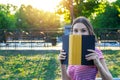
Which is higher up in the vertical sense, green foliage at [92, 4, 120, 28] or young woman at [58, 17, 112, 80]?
green foliage at [92, 4, 120, 28]

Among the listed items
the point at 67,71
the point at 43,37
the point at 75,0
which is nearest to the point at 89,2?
the point at 75,0

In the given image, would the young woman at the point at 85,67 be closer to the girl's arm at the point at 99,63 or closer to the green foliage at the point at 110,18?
the girl's arm at the point at 99,63

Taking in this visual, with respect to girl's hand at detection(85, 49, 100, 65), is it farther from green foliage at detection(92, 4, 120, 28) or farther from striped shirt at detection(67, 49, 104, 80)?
green foliage at detection(92, 4, 120, 28)

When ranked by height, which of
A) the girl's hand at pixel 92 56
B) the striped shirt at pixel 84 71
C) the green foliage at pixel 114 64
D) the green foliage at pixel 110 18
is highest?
the green foliage at pixel 110 18

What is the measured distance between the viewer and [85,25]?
2660 mm

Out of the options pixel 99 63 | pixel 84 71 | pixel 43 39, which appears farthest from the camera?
pixel 43 39

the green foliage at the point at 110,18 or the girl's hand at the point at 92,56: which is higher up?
the green foliage at the point at 110,18

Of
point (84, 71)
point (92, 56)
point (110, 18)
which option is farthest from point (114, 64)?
point (110, 18)

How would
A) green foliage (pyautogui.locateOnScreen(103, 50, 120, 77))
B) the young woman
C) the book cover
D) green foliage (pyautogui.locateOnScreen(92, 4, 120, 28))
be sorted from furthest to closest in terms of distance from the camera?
1. green foliage (pyautogui.locateOnScreen(92, 4, 120, 28))
2. green foliage (pyautogui.locateOnScreen(103, 50, 120, 77))
3. the young woman
4. the book cover

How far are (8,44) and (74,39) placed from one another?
66.5 feet

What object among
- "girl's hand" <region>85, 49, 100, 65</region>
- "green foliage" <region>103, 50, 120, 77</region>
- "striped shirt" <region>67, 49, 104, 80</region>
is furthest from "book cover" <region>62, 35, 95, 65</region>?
"green foliage" <region>103, 50, 120, 77</region>

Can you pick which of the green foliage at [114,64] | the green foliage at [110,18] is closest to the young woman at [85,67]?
the green foliage at [114,64]

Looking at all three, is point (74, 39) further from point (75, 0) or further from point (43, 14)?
point (43, 14)

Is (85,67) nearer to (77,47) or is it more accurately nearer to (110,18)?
(77,47)
